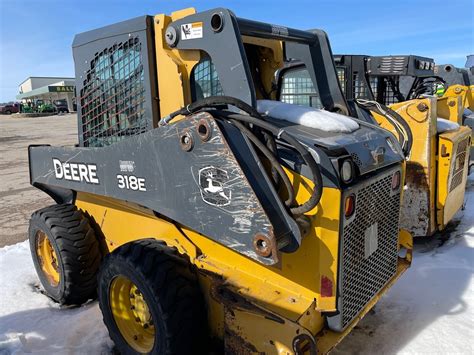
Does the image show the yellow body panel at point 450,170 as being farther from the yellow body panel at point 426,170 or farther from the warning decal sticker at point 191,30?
the warning decal sticker at point 191,30

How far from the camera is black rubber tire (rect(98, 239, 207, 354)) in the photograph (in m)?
2.25

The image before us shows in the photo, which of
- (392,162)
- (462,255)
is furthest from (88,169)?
(462,255)

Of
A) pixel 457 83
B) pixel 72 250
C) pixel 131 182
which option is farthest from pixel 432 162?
pixel 457 83

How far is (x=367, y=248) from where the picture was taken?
7.56 ft

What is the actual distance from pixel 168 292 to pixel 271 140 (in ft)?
3.37

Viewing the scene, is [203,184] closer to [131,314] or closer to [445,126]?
[131,314]

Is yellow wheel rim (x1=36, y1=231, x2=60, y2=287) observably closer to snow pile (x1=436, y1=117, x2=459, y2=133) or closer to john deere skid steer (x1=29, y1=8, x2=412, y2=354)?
john deere skid steer (x1=29, y1=8, x2=412, y2=354)

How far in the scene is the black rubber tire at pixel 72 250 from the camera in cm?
329

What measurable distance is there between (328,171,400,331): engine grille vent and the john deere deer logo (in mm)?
627

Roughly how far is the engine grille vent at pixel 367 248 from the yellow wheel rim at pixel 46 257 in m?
2.71

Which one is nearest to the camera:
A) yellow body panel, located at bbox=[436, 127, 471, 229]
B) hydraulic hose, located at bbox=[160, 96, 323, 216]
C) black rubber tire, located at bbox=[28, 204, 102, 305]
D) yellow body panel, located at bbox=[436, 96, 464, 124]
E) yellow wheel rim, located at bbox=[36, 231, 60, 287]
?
hydraulic hose, located at bbox=[160, 96, 323, 216]

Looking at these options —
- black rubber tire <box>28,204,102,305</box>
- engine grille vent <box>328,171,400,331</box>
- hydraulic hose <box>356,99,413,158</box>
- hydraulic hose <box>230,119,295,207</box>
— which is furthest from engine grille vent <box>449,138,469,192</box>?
black rubber tire <box>28,204,102,305</box>

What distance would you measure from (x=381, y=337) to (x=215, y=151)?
183cm

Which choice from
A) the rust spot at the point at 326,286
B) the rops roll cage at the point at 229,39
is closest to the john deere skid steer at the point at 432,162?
the rops roll cage at the point at 229,39
